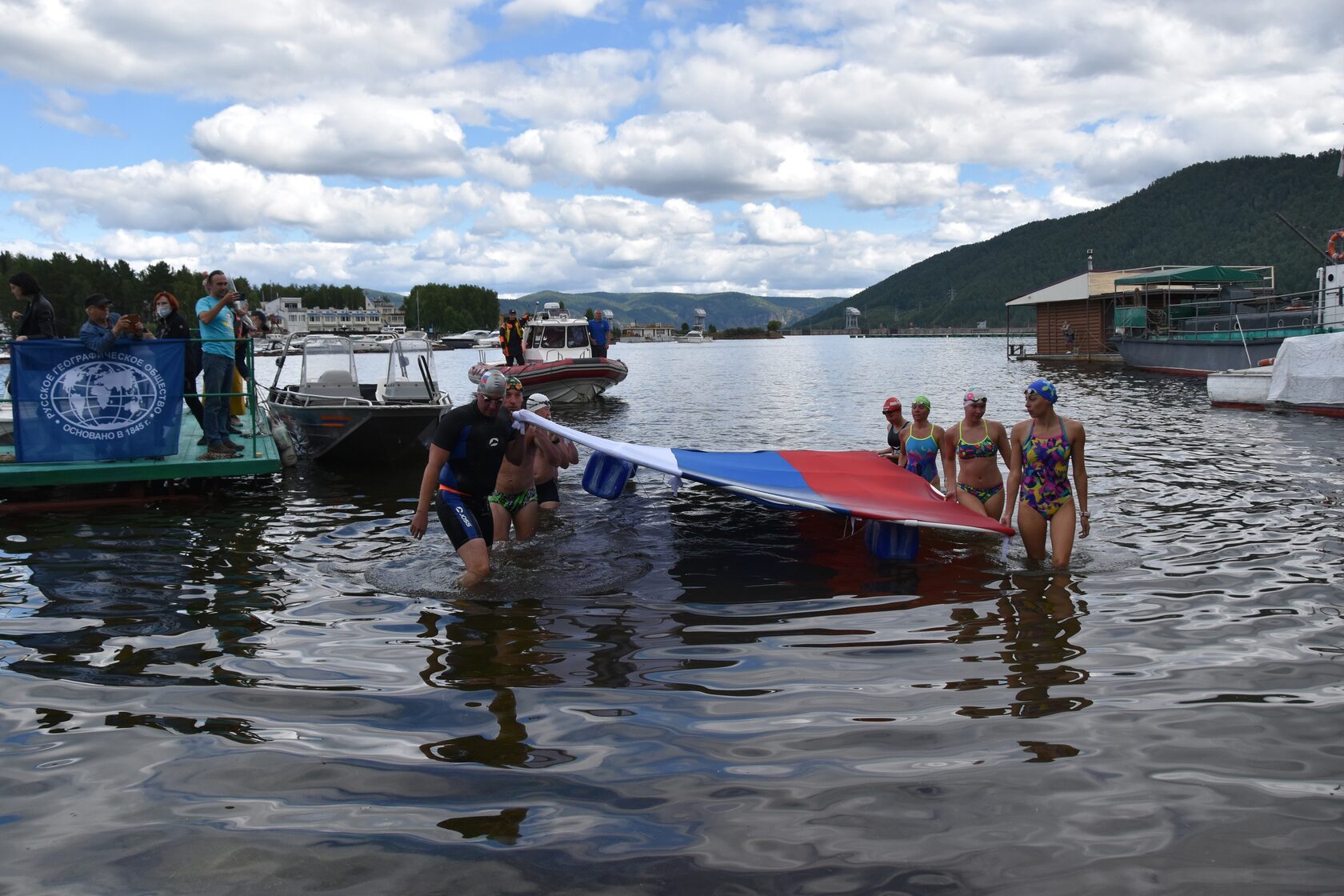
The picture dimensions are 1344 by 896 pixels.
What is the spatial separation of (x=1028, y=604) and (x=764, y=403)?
28421mm

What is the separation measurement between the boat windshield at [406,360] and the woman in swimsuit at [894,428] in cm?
967

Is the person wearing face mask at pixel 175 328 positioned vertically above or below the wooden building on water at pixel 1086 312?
below

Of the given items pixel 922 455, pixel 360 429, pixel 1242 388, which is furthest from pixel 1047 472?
pixel 1242 388

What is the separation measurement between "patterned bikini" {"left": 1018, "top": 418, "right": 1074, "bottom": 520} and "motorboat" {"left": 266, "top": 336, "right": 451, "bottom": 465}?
9.95m

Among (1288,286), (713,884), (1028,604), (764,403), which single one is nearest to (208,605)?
(713,884)

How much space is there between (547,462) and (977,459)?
4.59 m

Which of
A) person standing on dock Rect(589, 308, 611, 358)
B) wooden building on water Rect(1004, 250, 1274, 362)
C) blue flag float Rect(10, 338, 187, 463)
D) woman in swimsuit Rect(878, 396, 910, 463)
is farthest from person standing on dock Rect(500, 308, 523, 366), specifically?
wooden building on water Rect(1004, 250, 1274, 362)

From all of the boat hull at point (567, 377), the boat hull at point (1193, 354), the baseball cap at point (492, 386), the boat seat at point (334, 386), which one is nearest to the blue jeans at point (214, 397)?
the boat seat at point (334, 386)

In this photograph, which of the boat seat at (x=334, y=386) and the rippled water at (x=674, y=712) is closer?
the rippled water at (x=674, y=712)

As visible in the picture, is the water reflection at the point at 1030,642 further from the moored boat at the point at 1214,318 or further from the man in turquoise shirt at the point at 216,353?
the moored boat at the point at 1214,318

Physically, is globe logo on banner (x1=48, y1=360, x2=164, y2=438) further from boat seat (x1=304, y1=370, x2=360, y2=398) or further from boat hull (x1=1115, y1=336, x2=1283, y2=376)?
boat hull (x1=1115, y1=336, x2=1283, y2=376)

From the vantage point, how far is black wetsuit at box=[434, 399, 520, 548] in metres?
7.73

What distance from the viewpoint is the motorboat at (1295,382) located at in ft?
75.3

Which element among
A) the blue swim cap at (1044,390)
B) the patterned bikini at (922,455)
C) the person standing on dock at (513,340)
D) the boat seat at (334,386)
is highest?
the person standing on dock at (513,340)
